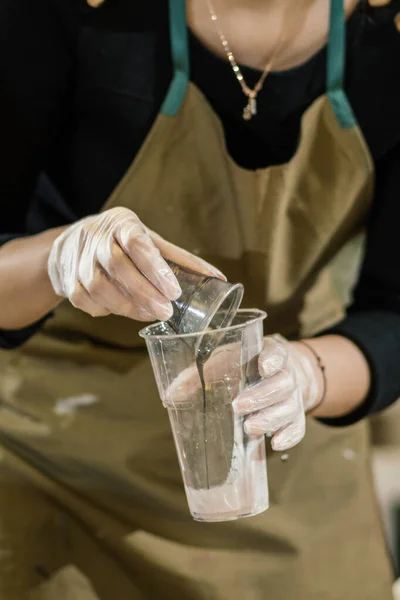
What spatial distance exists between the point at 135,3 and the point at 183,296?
482 mm

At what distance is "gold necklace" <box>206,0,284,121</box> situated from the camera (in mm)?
986

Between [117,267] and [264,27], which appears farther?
[264,27]

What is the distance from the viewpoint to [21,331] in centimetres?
95

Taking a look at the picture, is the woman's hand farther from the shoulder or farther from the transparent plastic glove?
the shoulder

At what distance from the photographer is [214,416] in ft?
2.47

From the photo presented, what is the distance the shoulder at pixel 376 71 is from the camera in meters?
1.04

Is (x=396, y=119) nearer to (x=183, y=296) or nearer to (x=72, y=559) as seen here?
(x=183, y=296)

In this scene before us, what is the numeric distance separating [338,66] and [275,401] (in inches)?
20.2

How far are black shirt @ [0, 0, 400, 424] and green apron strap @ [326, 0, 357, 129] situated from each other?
2 cm

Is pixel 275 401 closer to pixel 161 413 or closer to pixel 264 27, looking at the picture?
pixel 161 413

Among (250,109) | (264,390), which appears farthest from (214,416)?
(250,109)

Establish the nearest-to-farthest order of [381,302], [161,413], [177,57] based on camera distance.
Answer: [177,57], [161,413], [381,302]

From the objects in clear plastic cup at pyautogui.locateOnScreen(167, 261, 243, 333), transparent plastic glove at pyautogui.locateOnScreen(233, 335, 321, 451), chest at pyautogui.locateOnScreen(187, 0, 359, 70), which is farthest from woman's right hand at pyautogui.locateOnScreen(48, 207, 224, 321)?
chest at pyautogui.locateOnScreen(187, 0, 359, 70)

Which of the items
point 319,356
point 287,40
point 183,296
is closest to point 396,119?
point 287,40
